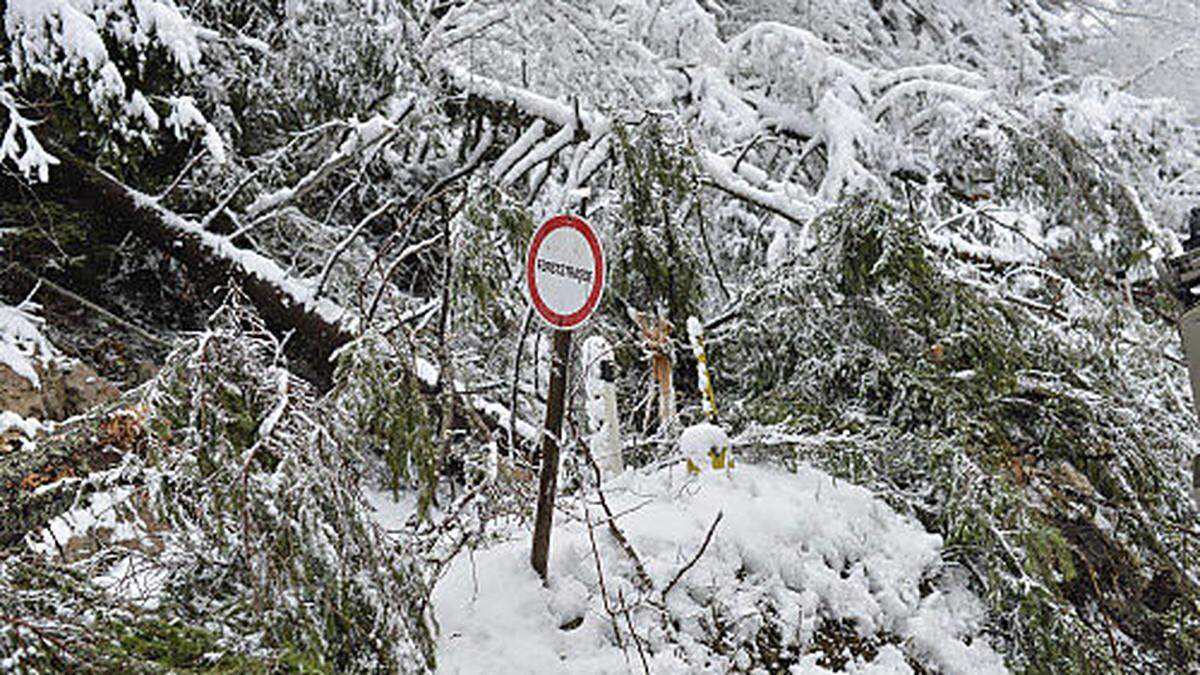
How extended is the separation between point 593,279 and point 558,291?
0.13m

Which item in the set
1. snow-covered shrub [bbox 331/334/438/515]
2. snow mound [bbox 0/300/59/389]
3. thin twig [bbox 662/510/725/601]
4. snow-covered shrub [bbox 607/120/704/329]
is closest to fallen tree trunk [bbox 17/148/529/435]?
snow mound [bbox 0/300/59/389]

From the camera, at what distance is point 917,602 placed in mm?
3520

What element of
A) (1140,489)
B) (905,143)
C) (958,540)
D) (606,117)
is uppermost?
(905,143)

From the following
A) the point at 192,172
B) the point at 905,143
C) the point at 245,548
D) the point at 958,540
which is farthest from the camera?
the point at 905,143

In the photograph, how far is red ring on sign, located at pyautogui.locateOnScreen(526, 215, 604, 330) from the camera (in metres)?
3.17

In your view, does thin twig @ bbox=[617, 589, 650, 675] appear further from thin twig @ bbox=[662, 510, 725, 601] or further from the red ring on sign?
the red ring on sign

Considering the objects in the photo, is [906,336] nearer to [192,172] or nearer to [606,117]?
[606,117]

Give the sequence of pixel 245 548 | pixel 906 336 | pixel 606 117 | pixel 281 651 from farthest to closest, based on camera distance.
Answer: pixel 606 117 < pixel 906 336 < pixel 245 548 < pixel 281 651

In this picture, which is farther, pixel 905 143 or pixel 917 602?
pixel 905 143

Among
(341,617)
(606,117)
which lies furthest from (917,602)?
(606,117)

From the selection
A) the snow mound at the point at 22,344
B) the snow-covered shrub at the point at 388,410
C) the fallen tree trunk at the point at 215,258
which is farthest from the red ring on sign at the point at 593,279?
the snow mound at the point at 22,344

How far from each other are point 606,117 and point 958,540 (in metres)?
2.97

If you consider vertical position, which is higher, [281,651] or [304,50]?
[304,50]

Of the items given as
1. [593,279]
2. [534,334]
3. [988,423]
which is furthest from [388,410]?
[988,423]
